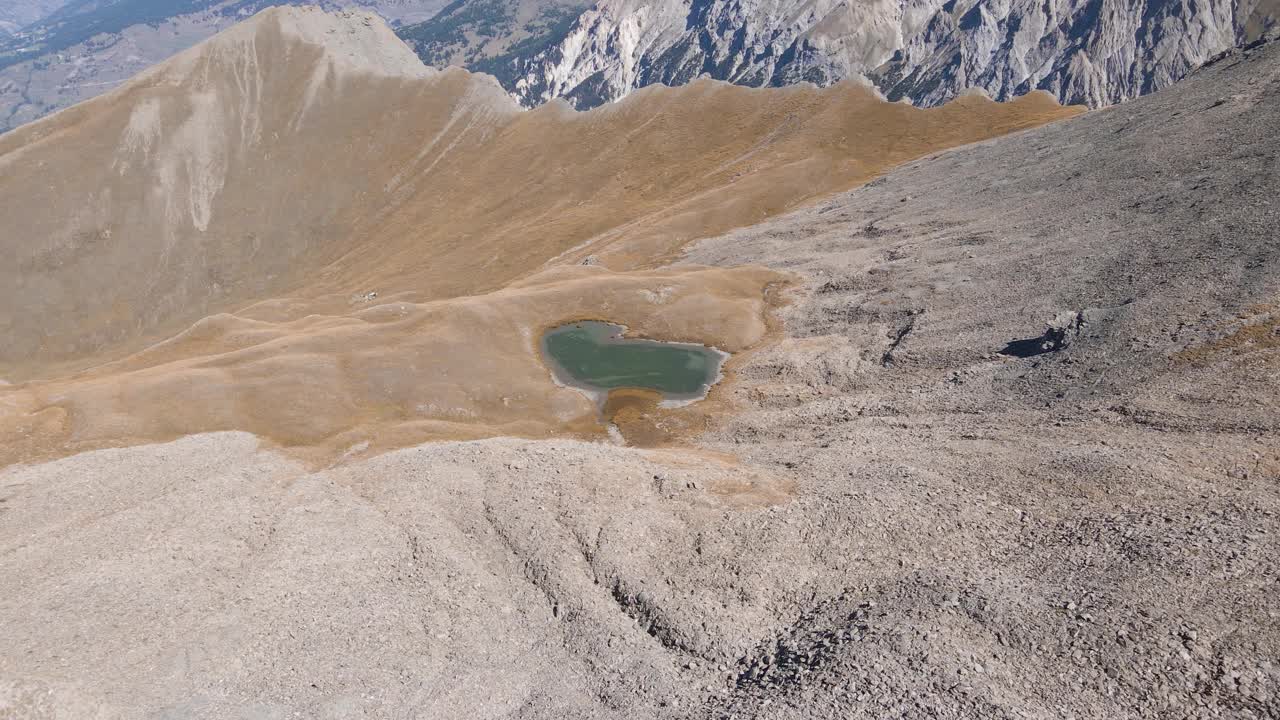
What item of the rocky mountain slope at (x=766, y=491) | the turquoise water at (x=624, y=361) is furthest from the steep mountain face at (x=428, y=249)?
the turquoise water at (x=624, y=361)

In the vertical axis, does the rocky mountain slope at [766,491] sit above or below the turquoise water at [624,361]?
above

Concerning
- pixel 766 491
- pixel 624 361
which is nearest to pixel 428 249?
pixel 624 361

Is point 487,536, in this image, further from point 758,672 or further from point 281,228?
point 281,228

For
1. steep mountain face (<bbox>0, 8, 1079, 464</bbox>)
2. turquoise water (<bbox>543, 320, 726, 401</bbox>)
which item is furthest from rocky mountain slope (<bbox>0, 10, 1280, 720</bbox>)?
turquoise water (<bbox>543, 320, 726, 401</bbox>)

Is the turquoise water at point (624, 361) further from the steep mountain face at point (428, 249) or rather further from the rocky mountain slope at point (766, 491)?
the rocky mountain slope at point (766, 491)

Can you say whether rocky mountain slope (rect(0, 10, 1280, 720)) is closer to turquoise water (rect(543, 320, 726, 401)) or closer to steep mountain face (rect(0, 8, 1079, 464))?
steep mountain face (rect(0, 8, 1079, 464))

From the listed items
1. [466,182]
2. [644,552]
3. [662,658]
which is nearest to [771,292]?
[644,552]

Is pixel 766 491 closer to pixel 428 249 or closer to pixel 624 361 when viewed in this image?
pixel 624 361
